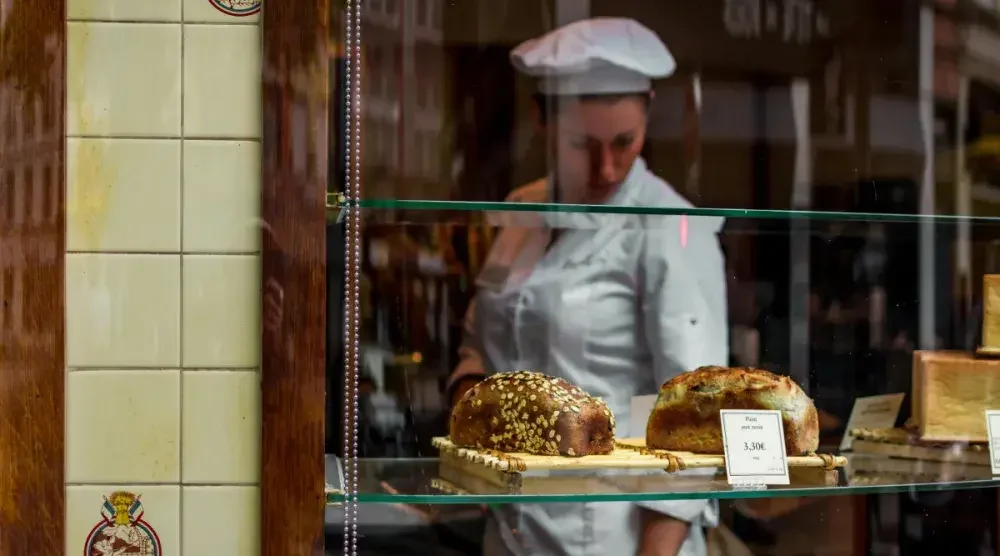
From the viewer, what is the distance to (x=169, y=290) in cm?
113

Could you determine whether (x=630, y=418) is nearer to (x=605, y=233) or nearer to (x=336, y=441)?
(x=605, y=233)

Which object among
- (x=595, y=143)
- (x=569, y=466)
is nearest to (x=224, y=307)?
(x=569, y=466)

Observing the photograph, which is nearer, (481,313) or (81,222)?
(81,222)

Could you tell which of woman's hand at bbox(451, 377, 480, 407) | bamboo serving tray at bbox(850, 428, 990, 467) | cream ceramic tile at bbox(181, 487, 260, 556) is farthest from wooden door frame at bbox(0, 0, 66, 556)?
bamboo serving tray at bbox(850, 428, 990, 467)

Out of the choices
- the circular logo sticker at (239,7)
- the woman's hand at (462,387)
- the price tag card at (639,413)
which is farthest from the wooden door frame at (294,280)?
the price tag card at (639,413)

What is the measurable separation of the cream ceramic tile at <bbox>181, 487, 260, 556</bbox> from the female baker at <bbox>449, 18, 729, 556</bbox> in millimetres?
494

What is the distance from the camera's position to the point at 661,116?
1.71m

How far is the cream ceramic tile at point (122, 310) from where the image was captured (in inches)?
44.3

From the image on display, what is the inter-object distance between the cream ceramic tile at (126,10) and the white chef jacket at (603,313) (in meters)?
0.56

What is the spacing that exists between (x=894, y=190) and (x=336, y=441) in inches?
36.7

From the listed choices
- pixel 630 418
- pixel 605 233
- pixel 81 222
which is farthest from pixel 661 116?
pixel 81 222

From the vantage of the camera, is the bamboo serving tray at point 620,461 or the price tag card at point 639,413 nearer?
the bamboo serving tray at point 620,461

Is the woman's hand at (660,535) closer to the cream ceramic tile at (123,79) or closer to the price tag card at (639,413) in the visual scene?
the price tag card at (639,413)

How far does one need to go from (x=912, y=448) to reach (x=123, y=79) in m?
1.01
